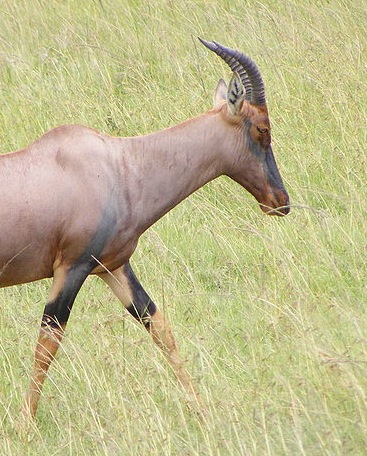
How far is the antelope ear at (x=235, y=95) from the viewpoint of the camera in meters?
7.25

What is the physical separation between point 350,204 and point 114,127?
2.26m

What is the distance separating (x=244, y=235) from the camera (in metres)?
8.90

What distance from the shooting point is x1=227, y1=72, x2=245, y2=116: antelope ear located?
23.8ft

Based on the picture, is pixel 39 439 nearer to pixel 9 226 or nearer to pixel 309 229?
pixel 9 226

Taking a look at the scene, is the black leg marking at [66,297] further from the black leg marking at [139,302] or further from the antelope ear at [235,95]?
the antelope ear at [235,95]

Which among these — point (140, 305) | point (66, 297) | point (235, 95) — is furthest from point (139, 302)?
point (235, 95)

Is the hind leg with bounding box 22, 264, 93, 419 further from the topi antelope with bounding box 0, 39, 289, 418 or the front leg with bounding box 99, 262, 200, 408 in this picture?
the front leg with bounding box 99, 262, 200, 408

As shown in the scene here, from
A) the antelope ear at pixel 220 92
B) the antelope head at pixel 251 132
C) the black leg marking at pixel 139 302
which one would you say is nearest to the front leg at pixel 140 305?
the black leg marking at pixel 139 302

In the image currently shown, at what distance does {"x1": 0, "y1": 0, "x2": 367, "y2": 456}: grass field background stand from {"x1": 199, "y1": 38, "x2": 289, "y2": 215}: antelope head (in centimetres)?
24

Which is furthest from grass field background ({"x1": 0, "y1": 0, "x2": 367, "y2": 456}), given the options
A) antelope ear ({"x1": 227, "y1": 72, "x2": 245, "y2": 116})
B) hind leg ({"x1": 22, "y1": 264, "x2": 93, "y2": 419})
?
antelope ear ({"x1": 227, "y1": 72, "x2": 245, "y2": 116})

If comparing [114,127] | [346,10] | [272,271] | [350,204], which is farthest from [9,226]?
[346,10]

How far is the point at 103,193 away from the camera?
6.97m

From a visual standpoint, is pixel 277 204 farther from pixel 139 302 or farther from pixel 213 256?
pixel 213 256

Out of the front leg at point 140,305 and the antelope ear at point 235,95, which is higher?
the antelope ear at point 235,95
